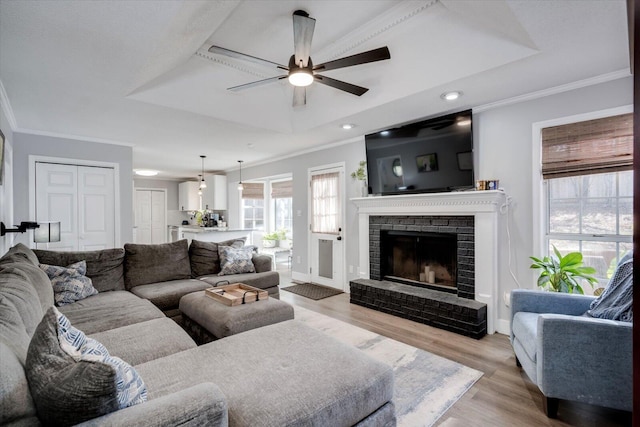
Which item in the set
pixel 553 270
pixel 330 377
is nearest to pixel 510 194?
pixel 553 270

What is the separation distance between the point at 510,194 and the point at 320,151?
10.0 feet

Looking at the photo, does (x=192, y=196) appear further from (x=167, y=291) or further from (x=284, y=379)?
(x=284, y=379)

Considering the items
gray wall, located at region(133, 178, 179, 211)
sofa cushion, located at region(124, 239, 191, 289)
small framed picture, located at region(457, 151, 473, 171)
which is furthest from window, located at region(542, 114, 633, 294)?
gray wall, located at region(133, 178, 179, 211)

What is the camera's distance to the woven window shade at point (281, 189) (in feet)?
22.7

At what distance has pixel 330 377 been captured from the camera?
1455 millimetres

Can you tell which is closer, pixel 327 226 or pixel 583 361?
pixel 583 361

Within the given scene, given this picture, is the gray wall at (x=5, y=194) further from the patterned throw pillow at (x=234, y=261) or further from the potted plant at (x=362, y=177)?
the potted plant at (x=362, y=177)

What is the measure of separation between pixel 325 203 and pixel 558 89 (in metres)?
3.36

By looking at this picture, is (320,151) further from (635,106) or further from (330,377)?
(635,106)

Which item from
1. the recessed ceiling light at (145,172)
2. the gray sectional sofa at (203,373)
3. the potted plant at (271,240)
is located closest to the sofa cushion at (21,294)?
the gray sectional sofa at (203,373)

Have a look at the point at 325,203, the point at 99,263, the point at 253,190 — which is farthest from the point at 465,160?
the point at 253,190

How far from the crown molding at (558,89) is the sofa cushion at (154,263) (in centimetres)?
389

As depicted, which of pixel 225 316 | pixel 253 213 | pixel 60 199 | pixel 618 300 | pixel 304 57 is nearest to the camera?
pixel 618 300

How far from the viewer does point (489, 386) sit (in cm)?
223
